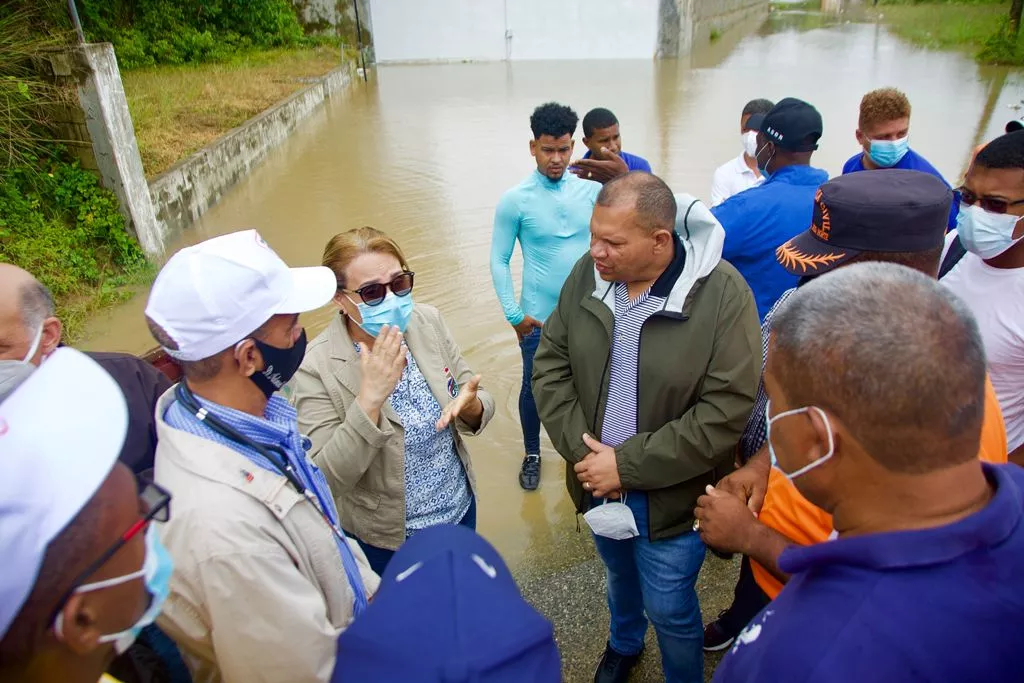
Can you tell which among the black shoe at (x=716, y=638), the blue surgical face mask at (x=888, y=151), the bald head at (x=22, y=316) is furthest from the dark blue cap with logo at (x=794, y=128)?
the bald head at (x=22, y=316)

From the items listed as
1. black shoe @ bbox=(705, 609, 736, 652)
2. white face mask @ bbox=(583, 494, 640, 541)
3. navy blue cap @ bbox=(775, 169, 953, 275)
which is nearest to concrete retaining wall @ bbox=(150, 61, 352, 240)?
white face mask @ bbox=(583, 494, 640, 541)

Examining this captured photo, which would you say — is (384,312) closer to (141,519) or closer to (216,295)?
(216,295)

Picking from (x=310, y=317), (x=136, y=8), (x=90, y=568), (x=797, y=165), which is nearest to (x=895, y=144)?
(x=797, y=165)

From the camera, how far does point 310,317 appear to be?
6250 mm

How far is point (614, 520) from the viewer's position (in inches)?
88.0

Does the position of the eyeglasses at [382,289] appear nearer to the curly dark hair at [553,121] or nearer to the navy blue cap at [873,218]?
the navy blue cap at [873,218]

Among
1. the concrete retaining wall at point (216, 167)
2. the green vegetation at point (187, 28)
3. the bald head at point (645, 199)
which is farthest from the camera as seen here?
the green vegetation at point (187, 28)

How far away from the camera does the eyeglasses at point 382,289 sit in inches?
90.1

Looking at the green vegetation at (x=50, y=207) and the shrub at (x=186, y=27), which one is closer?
the green vegetation at (x=50, y=207)

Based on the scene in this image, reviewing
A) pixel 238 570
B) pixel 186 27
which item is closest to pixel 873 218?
pixel 238 570

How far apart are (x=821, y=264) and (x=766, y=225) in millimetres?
956

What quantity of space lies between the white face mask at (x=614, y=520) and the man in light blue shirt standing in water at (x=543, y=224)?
1.35 m

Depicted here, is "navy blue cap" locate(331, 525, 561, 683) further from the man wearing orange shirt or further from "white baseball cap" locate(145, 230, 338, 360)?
the man wearing orange shirt

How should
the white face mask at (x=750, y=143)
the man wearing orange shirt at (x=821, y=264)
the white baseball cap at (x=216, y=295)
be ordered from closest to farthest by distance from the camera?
the white baseball cap at (x=216, y=295) < the man wearing orange shirt at (x=821, y=264) < the white face mask at (x=750, y=143)
